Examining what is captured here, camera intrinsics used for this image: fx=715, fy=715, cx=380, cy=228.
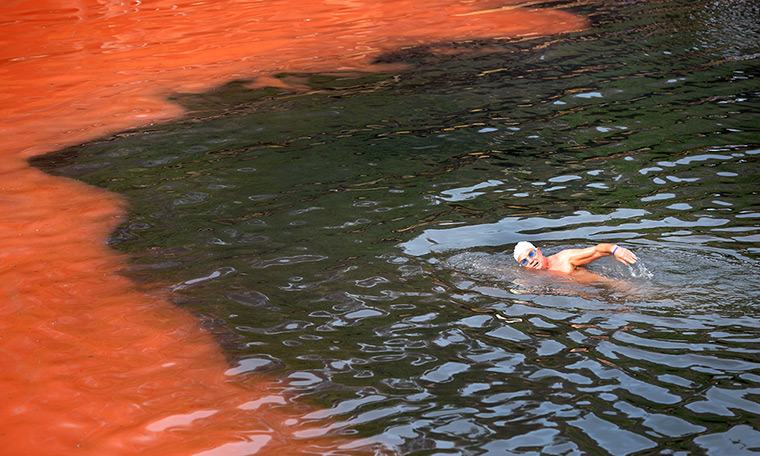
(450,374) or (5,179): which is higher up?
(5,179)

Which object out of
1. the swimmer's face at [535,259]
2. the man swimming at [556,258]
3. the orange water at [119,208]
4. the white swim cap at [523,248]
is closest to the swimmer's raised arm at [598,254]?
the man swimming at [556,258]

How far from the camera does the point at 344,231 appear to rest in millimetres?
10062

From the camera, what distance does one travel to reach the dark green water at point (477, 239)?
6285 mm

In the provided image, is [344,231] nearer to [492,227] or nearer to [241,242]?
[241,242]

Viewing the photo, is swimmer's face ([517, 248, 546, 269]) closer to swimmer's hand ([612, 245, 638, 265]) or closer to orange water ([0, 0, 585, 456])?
swimmer's hand ([612, 245, 638, 265])

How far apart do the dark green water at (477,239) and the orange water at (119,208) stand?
480 millimetres

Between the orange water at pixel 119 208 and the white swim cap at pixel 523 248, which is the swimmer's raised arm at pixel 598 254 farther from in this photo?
the orange water at pixel 119 208

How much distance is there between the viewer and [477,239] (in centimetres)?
978

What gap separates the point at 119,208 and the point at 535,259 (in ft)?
21.2

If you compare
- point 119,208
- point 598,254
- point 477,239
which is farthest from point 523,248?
point 119,208

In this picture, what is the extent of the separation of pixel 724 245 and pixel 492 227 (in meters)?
2.97

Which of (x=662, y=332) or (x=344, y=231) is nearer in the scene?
(x=662, y=332)

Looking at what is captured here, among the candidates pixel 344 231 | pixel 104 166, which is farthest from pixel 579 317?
pixel 104 166

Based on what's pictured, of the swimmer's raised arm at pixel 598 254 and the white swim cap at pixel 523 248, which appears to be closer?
the swimmer's raised arm at pixel 598 254
